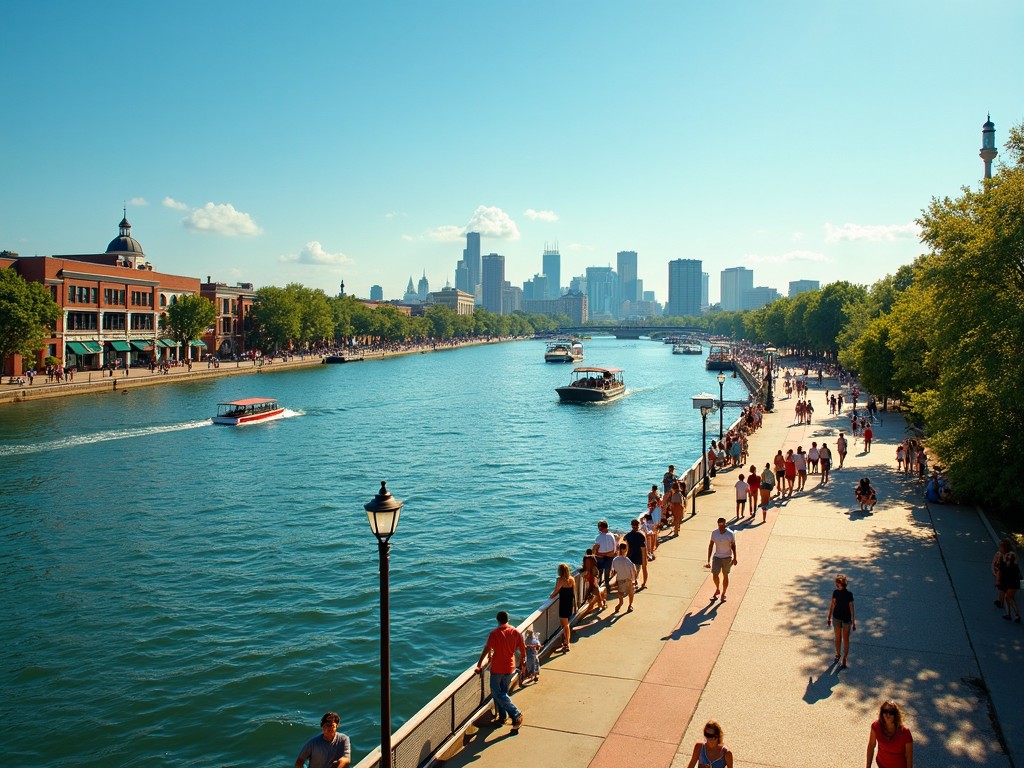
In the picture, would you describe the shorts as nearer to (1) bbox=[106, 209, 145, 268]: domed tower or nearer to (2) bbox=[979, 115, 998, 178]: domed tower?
(2) bbox=[979, 115, 998, 178]: domed tower

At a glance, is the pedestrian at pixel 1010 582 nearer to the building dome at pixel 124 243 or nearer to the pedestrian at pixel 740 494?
the pedestrian at pixel 740 494

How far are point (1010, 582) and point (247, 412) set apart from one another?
54879 millimetres

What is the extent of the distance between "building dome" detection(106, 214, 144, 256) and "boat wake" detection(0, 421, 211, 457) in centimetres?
8994

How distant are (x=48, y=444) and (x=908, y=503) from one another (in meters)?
45.4

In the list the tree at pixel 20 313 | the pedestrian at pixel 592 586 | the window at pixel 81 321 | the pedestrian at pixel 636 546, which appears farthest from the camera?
the window at pixel 81 321

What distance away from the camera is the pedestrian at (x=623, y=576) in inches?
667

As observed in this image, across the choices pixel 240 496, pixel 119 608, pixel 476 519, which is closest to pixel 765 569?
pixel 476 519

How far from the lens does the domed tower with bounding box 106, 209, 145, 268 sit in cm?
→ 13512

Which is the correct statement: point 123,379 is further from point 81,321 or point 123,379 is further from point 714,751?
point 714,751

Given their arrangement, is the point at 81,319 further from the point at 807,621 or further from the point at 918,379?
the point at 807,621

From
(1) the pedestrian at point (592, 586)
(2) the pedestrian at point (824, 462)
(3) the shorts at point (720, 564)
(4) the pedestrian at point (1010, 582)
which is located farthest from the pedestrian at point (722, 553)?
(2) the pedestrian at point (824, 462)

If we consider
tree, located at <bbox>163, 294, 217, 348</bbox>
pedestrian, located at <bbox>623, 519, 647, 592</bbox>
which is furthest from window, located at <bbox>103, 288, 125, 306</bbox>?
pedestrian, located at <bbox>623, 519, 647, 592</bbox>

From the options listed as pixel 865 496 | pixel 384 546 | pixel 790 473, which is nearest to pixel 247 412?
pixel 790 473

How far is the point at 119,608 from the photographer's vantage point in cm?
2248
